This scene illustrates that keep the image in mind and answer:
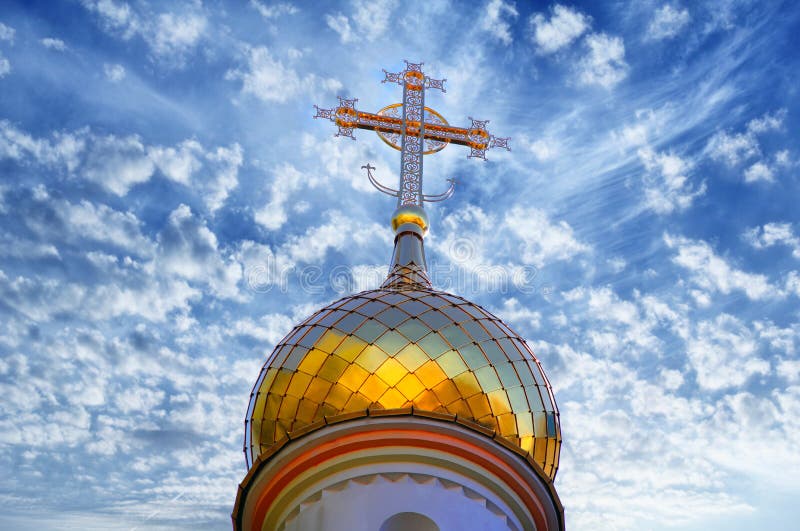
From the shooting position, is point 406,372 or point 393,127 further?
point 393,127

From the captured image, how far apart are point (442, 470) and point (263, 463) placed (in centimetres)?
208

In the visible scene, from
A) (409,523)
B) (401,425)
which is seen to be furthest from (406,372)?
(409,523)

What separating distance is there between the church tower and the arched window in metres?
0.01

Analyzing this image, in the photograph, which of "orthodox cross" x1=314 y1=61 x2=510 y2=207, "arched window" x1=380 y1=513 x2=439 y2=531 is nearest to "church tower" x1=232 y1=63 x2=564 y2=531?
"arched window" x1=380 y1=513 x2=439 y2=531

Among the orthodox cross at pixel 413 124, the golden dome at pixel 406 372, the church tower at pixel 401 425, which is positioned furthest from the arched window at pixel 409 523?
the orthodox cross at pixel 413 124

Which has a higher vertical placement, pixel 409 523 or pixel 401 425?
pixel 401 425

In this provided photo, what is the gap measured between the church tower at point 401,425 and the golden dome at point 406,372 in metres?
0.02

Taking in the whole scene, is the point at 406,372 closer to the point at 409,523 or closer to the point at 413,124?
the point at 409,523

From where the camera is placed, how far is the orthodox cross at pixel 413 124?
17531mm

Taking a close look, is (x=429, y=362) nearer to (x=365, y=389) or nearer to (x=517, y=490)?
(x=365, y=389)

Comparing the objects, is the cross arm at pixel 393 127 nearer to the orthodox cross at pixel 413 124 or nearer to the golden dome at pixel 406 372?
the orthodox cross at pixel 413 124

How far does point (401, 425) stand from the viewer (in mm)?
9352

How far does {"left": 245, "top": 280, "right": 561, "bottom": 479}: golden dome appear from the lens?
10.1 m

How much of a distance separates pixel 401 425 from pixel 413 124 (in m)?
9.59
